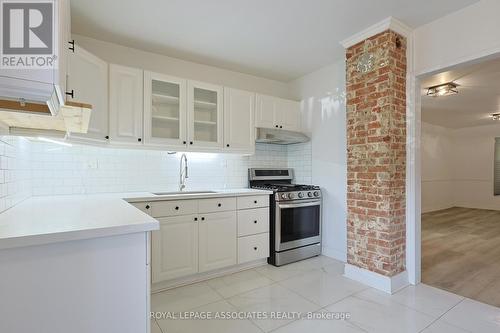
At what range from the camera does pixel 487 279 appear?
105 inches

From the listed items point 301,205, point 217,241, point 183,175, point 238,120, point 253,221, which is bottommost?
point 217,241

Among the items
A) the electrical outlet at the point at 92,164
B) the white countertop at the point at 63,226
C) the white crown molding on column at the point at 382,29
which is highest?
the white crown molding on column at the point at 382,29

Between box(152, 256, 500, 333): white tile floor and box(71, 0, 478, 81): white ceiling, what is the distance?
8.40ft

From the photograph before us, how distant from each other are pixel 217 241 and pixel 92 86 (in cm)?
193

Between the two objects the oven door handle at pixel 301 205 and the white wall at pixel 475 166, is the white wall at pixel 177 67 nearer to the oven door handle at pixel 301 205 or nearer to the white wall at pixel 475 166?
the oven door handle at pixel 301 205

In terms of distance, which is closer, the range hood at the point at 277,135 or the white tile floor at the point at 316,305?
the white tile floor at the point at 316,305

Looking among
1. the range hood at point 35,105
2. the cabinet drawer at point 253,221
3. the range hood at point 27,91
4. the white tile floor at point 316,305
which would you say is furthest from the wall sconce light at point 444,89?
the range hood at point 27,91

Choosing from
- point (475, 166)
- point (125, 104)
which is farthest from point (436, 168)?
point (125, 104)

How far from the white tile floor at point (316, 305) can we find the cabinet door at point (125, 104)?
1.58 metres

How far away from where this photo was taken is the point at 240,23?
2461 mm

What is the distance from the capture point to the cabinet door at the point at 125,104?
2520mm

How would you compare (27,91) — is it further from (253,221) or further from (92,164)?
(253,221)

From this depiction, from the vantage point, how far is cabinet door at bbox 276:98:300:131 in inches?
143

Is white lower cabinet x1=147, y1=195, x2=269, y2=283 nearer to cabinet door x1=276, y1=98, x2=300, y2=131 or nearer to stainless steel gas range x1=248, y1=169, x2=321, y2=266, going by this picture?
stainless steel gas range x1=248, y1=169, x2=321, y2=266
